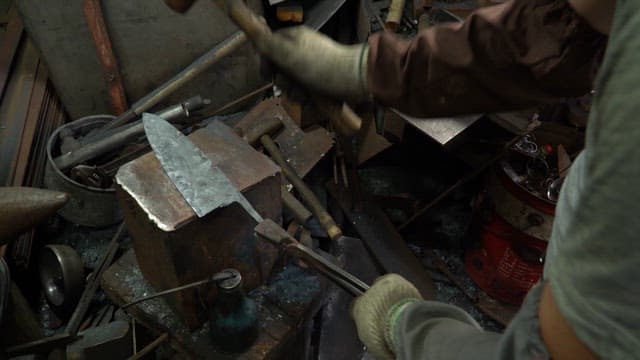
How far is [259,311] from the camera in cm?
201

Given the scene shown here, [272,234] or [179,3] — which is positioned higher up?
[179,3]

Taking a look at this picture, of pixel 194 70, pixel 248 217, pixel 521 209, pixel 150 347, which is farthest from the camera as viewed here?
pixel 194 70

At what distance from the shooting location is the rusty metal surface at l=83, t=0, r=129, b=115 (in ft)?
9.25

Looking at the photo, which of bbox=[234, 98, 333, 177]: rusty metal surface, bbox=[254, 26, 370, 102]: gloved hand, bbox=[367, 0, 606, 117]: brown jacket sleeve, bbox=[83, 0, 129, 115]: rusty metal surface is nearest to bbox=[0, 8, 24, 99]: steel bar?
bbox=[83, 0, 129, 115]: rusty metal surface

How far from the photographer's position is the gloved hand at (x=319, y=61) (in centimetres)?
129

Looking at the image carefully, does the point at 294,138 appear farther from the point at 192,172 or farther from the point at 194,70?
the point at 192,172

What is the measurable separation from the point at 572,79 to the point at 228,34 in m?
2.57

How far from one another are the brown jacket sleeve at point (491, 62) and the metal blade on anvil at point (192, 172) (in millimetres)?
630

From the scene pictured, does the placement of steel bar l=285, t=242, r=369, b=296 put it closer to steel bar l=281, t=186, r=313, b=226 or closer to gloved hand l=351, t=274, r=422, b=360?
gloved hand l=351, t=274, r=422, b=360

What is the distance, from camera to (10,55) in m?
3.22

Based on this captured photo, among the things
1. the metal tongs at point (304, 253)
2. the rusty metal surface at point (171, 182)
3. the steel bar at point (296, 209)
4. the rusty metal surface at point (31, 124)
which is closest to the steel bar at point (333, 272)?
the metal tongs at point (304, 253)

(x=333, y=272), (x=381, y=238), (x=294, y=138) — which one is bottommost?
(x=381, y=238)

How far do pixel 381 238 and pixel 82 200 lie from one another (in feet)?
6.11

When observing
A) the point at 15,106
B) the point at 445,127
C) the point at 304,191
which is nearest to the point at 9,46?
the point at 15,106
